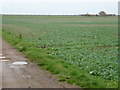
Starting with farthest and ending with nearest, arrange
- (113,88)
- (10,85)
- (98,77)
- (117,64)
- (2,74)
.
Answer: (117,64), (2,74), (98,77), (10,85), (113,88)

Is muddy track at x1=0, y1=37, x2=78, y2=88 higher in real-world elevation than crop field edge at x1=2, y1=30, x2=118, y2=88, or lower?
lower

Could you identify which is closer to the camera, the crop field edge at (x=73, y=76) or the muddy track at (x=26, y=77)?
the crop field edge at (x=73, y=76)

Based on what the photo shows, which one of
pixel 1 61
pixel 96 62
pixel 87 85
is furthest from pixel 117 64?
pixel 1 61

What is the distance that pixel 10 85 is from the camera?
10.0 m

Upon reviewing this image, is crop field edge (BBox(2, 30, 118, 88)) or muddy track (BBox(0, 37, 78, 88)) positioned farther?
muddy track (BBox(0, 37, 78, 88))

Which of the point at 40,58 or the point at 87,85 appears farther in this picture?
the point at 40,58

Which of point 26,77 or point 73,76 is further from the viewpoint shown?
point 26,77

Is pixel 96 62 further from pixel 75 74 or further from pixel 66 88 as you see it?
pixel 66 88

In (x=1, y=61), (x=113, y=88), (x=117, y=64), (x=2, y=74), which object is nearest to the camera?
(x=113, y=88)

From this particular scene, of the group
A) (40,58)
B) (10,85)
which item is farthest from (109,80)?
(40,58)

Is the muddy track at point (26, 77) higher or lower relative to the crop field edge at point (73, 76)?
lower

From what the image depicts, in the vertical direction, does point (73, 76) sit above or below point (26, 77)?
above

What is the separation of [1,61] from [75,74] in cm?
617

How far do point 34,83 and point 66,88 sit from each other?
1.53 metres
